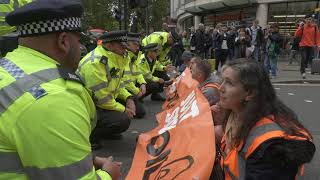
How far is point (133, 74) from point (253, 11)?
2280cm

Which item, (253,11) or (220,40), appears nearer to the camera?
(220,40)

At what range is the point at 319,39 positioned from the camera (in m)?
13.7

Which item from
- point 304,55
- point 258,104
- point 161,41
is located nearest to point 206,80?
point 258,104

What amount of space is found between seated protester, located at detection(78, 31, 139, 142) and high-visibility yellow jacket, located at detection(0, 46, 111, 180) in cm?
362

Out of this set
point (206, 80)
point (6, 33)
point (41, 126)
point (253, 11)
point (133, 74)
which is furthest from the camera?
point (253, 11)

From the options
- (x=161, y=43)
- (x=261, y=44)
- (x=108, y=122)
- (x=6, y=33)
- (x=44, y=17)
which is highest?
(x=44, y=17)

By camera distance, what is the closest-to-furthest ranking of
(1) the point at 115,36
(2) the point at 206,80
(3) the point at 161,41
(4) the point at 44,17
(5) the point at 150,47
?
(4) the point at 44,17, (2) the point at 206,80, (1) the point at 115,36, (5) the point at 150,47, (3) the point at 161,41

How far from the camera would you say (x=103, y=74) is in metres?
5.32

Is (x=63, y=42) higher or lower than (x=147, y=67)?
higher

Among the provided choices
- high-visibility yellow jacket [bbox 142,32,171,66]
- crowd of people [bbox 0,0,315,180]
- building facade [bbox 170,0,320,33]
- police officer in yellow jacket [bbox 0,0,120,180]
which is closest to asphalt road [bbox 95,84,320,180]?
high-visibility yellow jacket [bbox 142,32,171,66]

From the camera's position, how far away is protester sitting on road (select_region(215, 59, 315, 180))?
7.52 ft

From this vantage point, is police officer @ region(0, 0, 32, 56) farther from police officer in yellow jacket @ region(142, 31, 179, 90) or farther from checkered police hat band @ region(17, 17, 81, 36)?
police officer in yellow jacket @ region(142, 31, 179, 90)

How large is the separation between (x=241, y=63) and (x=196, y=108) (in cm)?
57

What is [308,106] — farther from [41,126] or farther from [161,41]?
Result: [41,126]
